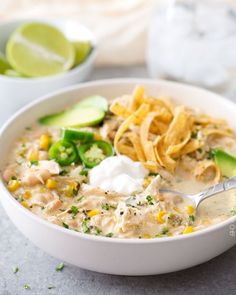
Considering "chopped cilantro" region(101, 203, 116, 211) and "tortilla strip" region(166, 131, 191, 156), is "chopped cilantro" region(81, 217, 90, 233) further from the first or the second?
"tortilla strip" region(166, 131, 191, 156)

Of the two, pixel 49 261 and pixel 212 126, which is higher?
pixel 212 126

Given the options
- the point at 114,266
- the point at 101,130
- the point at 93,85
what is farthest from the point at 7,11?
the point at 114,266

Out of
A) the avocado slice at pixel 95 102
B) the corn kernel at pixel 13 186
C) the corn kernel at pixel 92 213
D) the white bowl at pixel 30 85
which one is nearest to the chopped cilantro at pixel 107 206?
the corn kernel at pixel 92 213

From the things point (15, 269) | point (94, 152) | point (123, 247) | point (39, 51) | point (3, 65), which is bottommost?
point (15, 269)

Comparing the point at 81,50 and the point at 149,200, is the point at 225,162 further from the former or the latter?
the point at 81,50

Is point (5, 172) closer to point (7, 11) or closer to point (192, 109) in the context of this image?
point (192, 109)

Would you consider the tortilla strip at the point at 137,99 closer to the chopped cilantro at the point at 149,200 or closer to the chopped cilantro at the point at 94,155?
the chopped cilantro at the point at 94,155

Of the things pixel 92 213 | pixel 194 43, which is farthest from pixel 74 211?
pixel 194 43

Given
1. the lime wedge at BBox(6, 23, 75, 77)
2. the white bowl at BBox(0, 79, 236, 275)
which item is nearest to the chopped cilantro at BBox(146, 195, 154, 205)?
the white bowl at BBox(0, 79, 236, 275)
